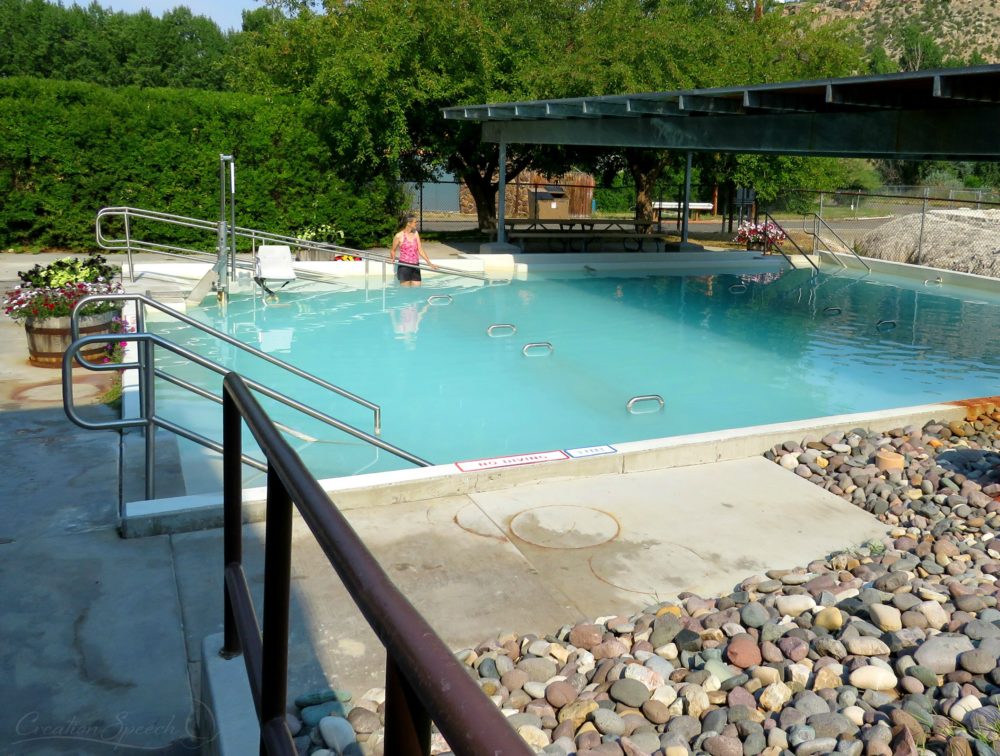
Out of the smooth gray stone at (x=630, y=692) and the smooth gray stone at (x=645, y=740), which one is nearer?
the smooth gray stone at (x=645, y=740)

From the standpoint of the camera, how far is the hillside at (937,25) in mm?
94438

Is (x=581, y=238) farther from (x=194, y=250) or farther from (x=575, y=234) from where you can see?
(x=194, y=250)

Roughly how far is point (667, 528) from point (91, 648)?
3.28 meters

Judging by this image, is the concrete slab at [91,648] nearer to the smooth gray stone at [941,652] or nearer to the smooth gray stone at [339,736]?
the smooth gray stone at [339,736]

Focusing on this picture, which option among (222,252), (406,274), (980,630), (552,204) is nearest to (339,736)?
(980,630)

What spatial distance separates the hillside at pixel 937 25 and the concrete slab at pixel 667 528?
92.8m

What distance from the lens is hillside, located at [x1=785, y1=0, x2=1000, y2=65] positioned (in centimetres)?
9444

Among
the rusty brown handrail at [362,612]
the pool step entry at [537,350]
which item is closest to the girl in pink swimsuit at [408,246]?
the pool step entry at [537,350]

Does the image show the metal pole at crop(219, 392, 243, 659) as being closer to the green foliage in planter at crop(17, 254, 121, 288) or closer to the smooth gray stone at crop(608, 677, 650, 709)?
the smooth gray stone at crop(608, 677, 650, 709)

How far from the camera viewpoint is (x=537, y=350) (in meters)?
13.2

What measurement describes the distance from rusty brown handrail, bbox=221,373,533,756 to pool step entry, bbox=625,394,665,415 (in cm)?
747

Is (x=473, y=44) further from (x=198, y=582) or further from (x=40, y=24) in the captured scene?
(x=40, y=24)

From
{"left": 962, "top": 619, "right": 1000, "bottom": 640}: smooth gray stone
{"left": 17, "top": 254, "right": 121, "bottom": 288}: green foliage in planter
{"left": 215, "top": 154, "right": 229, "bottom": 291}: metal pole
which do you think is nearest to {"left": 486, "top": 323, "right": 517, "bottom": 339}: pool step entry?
{"left": 215, "top": 154, "right": 229, "bottom": 291}: metal pole

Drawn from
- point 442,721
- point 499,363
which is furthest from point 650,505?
point 499,363
